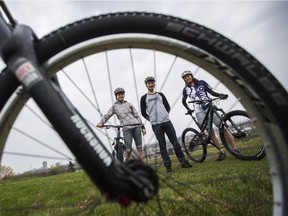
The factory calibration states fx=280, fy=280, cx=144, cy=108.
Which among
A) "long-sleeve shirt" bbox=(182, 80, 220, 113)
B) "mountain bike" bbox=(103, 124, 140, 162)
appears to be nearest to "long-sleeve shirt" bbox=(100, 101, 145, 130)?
"mountain bike" bbox=(103, 124, 140, 162)

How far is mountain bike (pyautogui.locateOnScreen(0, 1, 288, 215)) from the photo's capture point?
3.84ft

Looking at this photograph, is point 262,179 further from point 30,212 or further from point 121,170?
point 30,212

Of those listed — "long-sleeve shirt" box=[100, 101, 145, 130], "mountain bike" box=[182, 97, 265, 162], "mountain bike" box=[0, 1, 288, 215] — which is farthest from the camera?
"long-sleeve shirt" box=[100, 101, 145, 130]

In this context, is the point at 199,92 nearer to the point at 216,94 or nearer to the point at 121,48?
the point at 216,94

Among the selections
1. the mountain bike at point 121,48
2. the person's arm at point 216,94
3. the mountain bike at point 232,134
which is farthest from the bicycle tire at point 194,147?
the mountain bike at point 121,48

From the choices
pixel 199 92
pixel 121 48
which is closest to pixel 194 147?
pixel 199 92

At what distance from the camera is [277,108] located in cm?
118

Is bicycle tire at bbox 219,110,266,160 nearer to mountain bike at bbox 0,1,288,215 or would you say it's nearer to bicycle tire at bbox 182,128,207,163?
bicycle tire at bbox 182,128,207,163

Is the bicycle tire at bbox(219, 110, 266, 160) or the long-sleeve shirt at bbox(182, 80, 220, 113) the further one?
the long-sleeve shirt at bbox(182, 80, 220, 113)

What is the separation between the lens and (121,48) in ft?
4.90

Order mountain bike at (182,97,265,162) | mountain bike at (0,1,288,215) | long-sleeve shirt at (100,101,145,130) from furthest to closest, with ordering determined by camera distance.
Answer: long-sleeve shirt at (100,101,145,130) → mountain bike at (182,97,265,162) → mountain bike at (0,1,288,215)

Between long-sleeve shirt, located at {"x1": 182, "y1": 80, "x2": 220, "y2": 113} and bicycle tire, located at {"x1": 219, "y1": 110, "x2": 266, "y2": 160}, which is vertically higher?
long-sleeve shirt, located at {"x1": 182, "y1": 80, "x2": 220, "y2": 113}

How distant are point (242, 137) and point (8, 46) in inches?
171

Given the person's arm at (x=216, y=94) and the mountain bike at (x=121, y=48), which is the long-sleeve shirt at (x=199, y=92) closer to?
the person's arm at (x=216, y=94)
